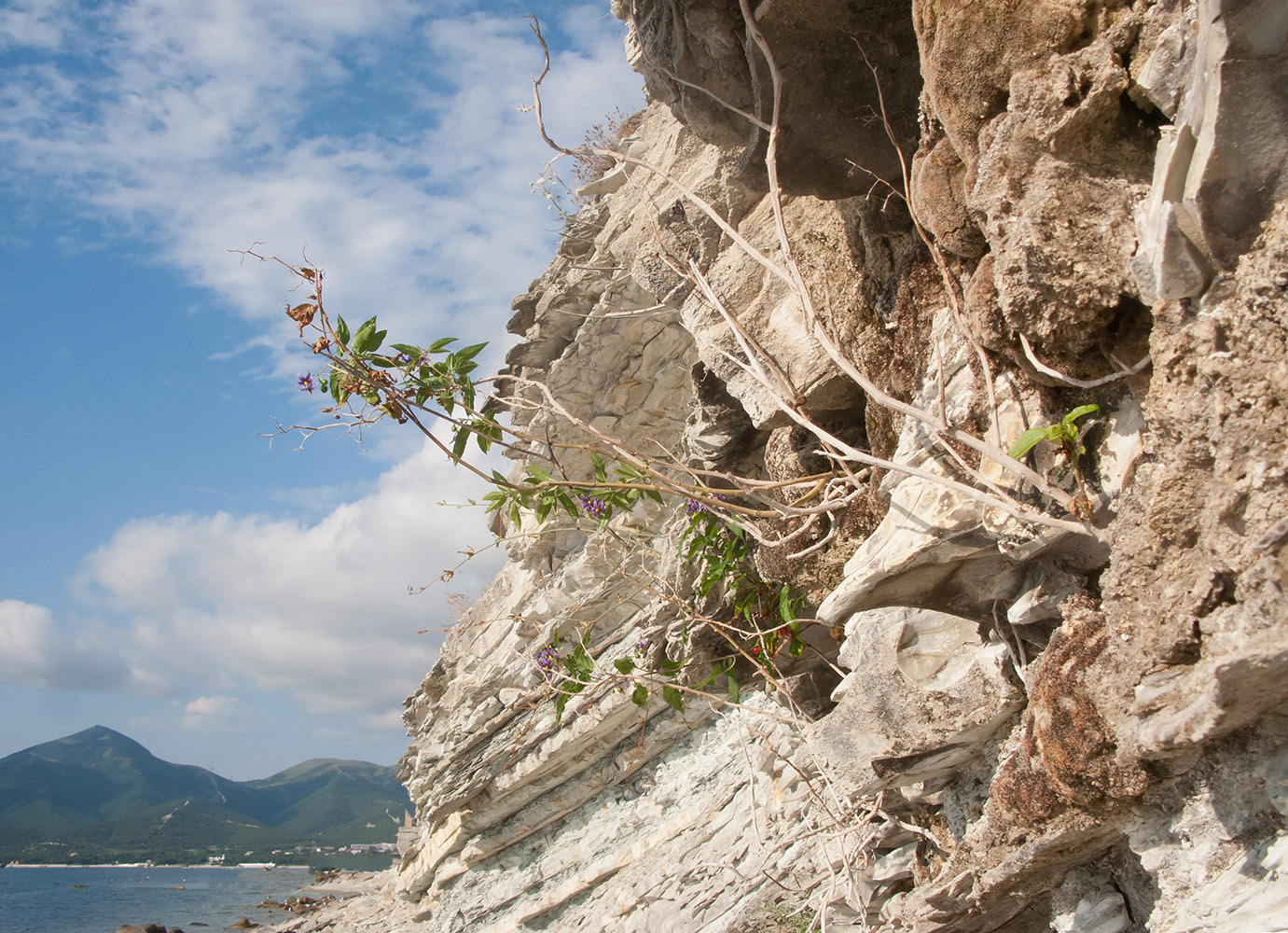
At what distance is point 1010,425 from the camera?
247cm

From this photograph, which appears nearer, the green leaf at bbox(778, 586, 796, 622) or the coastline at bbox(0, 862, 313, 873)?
the green leaf at bbox(778, 586, 796, 622)

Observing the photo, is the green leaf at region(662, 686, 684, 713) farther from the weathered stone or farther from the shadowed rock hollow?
the weathered stone

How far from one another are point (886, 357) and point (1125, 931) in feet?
7.40

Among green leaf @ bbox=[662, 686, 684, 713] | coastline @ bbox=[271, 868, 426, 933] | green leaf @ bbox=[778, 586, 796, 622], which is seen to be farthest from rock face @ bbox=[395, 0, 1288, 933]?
coastline @ bbox=[271, 868, 426, 933]

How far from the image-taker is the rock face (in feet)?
5.06

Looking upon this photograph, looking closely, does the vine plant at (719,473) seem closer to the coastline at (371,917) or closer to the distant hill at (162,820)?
the coastline at (371,917)

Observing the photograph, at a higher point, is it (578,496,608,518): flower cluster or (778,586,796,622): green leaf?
(578,496,608,518): flower cluster

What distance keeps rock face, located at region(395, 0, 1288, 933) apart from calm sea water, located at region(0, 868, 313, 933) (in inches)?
1410

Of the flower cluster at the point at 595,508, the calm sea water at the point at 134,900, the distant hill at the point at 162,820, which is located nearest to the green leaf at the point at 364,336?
the flower cluster at the point at 595,508

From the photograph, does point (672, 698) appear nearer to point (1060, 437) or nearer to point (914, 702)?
point (914, 702)

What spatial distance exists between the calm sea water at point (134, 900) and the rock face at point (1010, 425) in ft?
118

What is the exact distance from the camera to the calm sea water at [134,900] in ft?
143

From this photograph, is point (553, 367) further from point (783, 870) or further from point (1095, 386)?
point (1095, 386)

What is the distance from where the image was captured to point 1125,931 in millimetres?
2215
